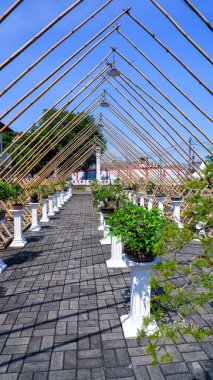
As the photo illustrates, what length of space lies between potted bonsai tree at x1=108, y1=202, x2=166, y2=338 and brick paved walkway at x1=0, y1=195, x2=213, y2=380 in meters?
0.29

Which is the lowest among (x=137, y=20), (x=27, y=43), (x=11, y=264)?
(x=11, y=264)

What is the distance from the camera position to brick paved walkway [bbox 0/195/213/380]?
9.59ft

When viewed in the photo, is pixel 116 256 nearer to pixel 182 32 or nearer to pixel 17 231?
pixel 17 231

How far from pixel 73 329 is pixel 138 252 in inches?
47.7

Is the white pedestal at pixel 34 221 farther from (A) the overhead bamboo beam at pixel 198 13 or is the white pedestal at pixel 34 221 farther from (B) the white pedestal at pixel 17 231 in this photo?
(A) the overhead bamboo beam at pixel 198 13

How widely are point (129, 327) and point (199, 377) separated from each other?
992mm

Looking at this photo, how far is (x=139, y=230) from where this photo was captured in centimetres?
354

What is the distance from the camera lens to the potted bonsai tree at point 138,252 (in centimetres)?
351

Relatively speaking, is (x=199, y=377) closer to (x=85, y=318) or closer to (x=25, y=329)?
(x=85, y=318)

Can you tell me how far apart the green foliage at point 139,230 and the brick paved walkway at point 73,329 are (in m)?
1.00

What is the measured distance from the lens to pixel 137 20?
6613mm

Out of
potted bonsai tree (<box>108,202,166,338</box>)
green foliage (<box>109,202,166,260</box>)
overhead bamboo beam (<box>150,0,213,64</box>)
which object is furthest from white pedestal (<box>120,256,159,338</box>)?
overhead bamboo beam (<box>150,0,213,64</box>)

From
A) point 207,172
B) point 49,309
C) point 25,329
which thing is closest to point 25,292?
point 49,309

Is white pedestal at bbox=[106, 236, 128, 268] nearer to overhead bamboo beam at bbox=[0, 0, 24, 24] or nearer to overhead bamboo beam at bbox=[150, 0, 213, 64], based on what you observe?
overhead bamboo beam at bbox=[150, 0, 213, 64]
